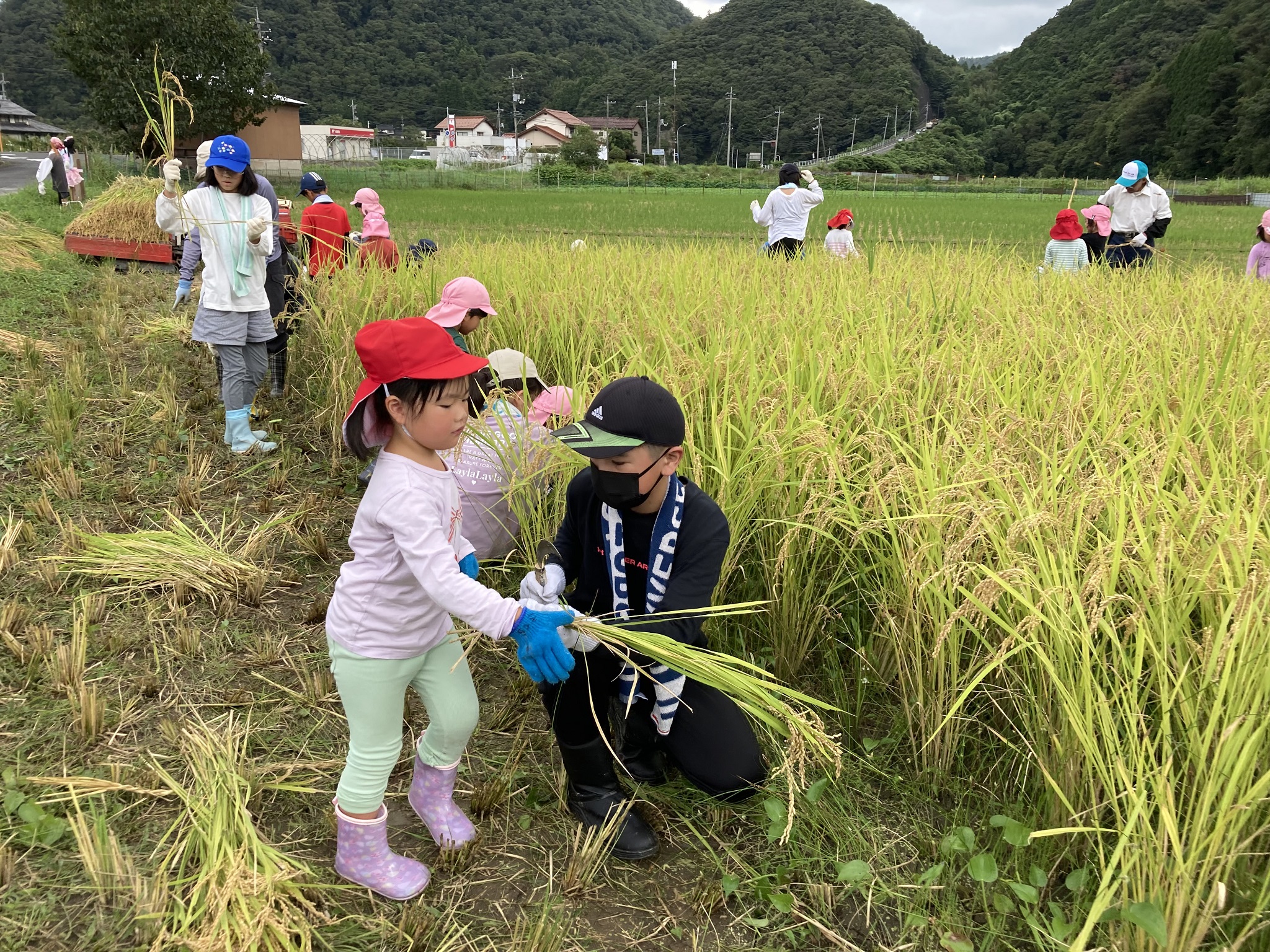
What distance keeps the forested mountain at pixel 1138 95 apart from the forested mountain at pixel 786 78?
56.7 ft

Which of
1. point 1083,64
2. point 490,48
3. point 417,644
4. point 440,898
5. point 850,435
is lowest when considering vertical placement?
point 440,898

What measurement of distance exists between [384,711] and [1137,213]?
7.63 metres

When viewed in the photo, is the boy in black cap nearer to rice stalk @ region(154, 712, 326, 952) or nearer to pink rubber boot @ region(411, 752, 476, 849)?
pink rubber boot @ region(411, 752, 476, 849)

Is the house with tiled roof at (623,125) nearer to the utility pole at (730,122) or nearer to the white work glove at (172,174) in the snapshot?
the utility pole at (730,122)

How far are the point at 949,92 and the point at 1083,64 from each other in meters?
46.0

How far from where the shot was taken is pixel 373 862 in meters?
1.62

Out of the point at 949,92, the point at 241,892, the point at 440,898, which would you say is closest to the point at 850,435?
the point at 440,898

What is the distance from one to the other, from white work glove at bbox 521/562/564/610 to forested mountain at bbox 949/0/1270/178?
45.7 meters

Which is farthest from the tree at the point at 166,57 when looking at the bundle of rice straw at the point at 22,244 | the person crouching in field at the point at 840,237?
the person crouching in field at the point at 840,237

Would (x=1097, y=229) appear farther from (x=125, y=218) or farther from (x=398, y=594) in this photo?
(x=125, y=218)

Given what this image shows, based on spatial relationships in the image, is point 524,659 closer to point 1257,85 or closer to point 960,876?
point 960,876

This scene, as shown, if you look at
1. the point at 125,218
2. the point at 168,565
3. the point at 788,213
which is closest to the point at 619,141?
the point at 125,218

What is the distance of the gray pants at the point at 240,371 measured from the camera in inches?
150

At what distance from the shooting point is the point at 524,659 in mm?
1500
